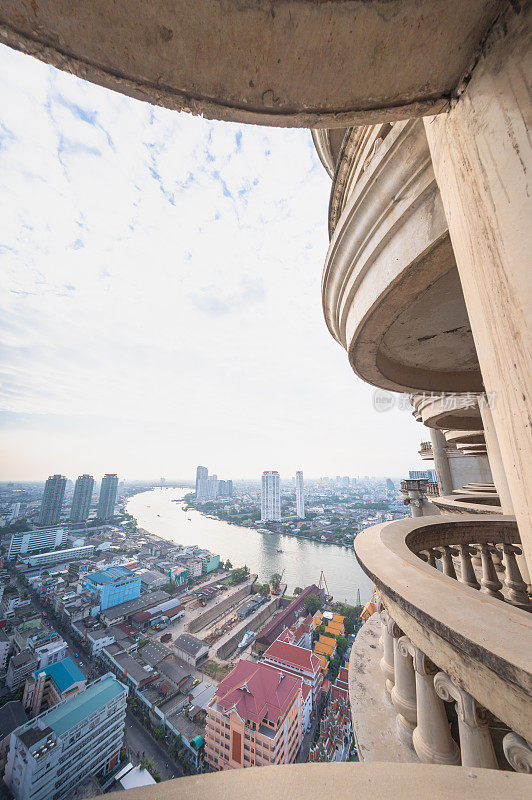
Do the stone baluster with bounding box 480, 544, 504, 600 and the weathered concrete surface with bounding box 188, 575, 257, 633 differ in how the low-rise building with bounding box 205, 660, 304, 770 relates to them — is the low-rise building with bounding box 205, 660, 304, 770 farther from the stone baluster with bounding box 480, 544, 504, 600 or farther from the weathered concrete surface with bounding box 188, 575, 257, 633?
the stone baluster with bounding box 480, 544, 504, 600

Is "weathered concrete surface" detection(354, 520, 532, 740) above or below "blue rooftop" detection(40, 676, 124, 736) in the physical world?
above

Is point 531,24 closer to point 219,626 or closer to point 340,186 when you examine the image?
point 340,186

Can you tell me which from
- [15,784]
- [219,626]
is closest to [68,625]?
[219,626]

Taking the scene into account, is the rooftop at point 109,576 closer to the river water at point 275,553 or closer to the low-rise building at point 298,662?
the river water at point 275,553

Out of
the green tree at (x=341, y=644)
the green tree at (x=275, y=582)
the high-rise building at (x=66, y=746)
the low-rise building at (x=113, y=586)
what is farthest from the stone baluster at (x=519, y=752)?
the low-rise building at (x=113, y=586)

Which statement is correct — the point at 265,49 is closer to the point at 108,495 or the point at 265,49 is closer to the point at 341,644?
the point at 341,644

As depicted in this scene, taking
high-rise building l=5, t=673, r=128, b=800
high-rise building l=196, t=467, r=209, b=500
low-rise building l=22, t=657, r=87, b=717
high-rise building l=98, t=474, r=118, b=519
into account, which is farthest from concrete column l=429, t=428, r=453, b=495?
high-rise building l=196, t=467, r=209, b=500
